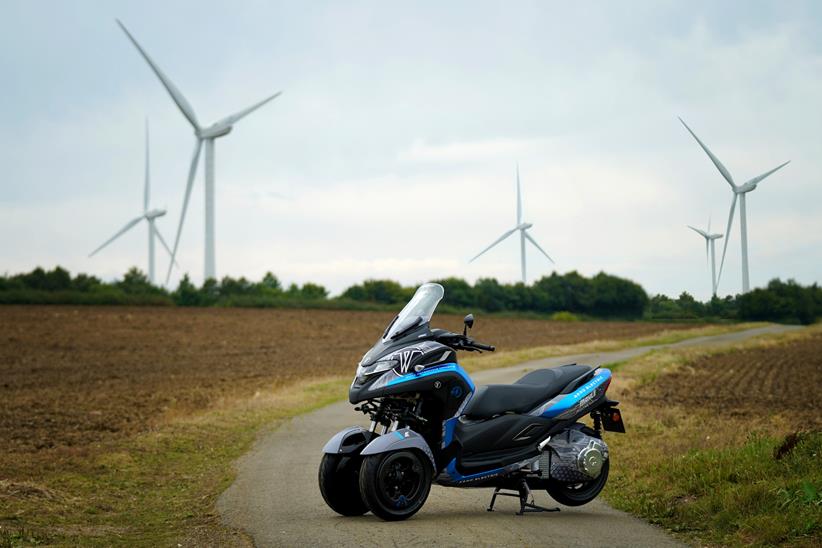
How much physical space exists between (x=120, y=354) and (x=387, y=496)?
3398cm

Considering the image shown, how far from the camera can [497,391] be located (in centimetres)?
852

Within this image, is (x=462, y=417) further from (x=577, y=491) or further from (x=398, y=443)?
(x=577, y=491)

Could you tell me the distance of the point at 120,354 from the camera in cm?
3969

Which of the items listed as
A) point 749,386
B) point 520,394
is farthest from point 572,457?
point 749,386

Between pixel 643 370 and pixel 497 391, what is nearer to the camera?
pixel 497 391

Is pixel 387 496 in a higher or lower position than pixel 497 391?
lower

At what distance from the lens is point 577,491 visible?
28.9ft

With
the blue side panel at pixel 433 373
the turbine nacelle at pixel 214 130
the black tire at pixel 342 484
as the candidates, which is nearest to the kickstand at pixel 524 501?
the blue side panel at pixel 433 373

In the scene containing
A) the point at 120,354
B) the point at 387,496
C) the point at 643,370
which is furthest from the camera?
the point at 120,354

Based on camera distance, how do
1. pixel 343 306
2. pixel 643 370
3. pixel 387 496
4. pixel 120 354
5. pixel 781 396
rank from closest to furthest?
pixel 387 496, pixel 781 396, pixel 643 370, pixel 120 354, pixel 343 306

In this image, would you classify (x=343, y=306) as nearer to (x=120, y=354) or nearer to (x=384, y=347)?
(x=120, y=354)

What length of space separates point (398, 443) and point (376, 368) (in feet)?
1.97

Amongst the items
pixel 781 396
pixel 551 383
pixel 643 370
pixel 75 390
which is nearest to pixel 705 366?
pixel 643 370

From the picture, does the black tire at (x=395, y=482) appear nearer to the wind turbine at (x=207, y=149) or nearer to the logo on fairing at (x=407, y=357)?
the logo on fairing at (x=407, y=357)
